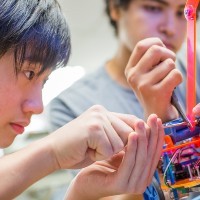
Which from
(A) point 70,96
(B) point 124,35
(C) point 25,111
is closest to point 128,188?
(C) point 25,111

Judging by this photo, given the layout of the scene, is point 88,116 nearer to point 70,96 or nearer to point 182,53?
point 70,96

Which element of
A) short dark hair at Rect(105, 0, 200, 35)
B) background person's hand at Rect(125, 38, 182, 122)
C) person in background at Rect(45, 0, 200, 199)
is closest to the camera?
background person's hand at Rect(125, 38, 182, 122)

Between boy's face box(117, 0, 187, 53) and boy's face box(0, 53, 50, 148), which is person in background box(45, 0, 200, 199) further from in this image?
boy's face box(0, 53, 50, 148)

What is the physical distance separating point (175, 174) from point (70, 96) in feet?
2.17

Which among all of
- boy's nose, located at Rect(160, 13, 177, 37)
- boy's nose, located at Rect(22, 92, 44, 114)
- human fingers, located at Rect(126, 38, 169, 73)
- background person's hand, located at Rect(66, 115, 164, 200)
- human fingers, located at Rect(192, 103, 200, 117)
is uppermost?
boy's nose, located at Rect(160, 13, 177, 37)

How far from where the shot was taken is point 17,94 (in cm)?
62

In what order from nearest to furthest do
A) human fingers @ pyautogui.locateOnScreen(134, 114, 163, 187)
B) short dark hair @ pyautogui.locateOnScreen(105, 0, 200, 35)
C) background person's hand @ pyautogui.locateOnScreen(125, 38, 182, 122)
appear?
human fingers @ pyautogui.locateOnScreen(134, 114, 163, 187), background person's hand @ pyautogui.locateOnScreen(125, 38, 182, 122), short dark hair @ pyautogui.locateOnScreen(105, 0, 200, 35)

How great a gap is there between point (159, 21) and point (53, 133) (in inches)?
26.4

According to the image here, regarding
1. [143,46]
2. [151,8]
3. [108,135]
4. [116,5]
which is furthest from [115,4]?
[108,135]

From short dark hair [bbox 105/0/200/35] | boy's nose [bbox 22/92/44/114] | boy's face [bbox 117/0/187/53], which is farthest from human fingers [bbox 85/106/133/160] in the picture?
short dark hair [bbox 105/0/200/35]

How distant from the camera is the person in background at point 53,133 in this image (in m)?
0.55

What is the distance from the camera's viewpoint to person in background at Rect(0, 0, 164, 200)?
55 cm

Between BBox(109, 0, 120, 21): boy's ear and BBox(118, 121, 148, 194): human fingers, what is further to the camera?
BBox(109, 0, 120, 21): boy's ear

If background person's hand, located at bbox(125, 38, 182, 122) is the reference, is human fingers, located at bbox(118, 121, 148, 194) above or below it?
below
